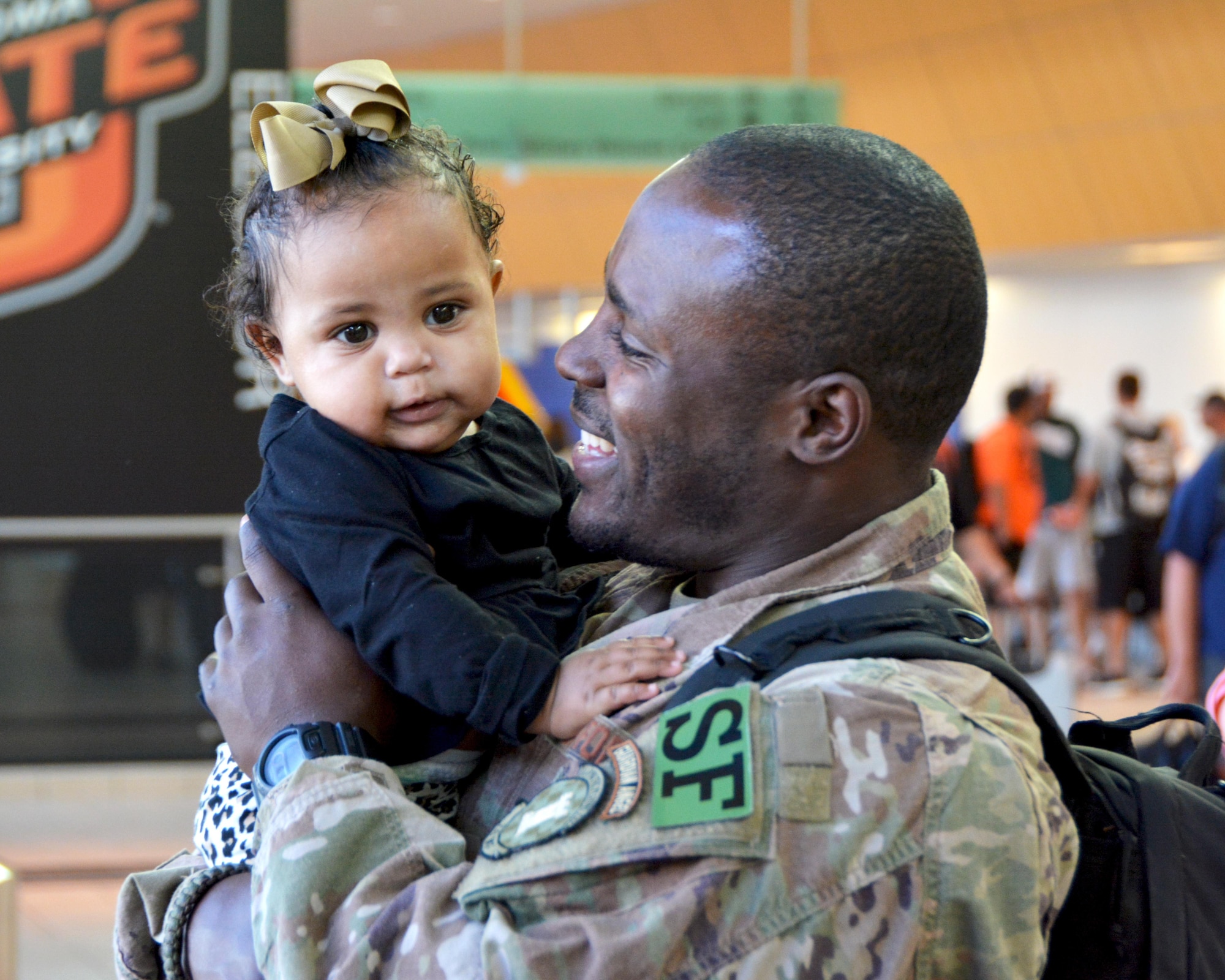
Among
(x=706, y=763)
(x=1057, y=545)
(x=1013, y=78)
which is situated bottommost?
(x=1057, y=545)

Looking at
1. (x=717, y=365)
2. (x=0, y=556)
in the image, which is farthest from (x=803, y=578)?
(x=0, y=556)

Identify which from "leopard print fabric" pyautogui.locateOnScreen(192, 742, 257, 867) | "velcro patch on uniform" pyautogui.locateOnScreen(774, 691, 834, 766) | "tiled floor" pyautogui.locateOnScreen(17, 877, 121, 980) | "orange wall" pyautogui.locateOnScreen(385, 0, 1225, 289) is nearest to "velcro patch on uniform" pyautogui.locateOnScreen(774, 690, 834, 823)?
"velcro patch on uniform" pyautogui.locateOnScreen(774, 691, 834, 766)

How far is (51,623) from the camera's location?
14.4 feet

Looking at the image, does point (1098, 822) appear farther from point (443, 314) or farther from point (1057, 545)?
point (1057, 545)

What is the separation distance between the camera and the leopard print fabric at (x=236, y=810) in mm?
1315

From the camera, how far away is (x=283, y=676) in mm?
1286

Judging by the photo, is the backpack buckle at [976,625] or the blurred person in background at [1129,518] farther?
the blurred person in background at [1129,518]

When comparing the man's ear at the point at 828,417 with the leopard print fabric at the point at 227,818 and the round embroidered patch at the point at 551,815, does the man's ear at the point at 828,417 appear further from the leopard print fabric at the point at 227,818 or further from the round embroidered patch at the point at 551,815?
the leopard print fabric at the point at 227,818

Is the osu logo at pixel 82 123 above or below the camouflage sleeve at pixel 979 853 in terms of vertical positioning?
above

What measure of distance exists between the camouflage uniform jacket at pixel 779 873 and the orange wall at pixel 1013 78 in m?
11.4

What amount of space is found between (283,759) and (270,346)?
543 mm

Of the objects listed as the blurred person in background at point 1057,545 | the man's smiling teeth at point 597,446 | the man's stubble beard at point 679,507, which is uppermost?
the man's smiling teeth at point 597,446

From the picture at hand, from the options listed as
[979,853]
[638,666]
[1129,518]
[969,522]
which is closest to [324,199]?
[638,666]

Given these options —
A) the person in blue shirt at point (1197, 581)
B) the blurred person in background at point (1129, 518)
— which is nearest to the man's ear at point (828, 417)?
the person in blue shirt at point (1197, 581)
